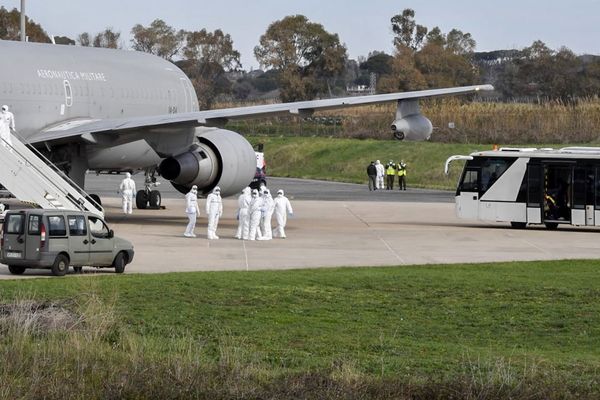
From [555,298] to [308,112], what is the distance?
1794 cm

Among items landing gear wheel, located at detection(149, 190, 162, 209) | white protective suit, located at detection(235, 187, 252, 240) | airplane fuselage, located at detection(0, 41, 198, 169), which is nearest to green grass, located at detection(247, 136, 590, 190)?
landing gear wheel, located at detection(149, 190, 162, 209)

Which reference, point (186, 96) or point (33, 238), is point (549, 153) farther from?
point (33, 238)

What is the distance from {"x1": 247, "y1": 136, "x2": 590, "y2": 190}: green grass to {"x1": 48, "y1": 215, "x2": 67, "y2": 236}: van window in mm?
52661

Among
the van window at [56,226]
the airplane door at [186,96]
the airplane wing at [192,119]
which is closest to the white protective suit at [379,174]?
the airplane door at [186,96]

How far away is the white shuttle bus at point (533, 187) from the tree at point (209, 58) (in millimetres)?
102357

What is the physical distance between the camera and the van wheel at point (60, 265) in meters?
30.1

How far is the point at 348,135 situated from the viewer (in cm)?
10850

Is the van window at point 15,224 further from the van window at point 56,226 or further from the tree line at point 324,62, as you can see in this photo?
the tree line at point 324,62

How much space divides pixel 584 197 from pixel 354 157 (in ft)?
161

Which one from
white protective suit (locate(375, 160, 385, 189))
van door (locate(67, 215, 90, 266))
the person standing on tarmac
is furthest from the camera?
white protective suit (locate(375, 160, 385, 189))

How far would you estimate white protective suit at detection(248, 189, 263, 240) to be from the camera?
1594 inches

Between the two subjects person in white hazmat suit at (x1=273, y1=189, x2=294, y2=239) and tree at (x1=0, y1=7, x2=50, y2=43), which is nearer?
person in white hazmat suit at (x1=273, y1=189, x2=294, y2=239)

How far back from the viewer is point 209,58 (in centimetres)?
15888

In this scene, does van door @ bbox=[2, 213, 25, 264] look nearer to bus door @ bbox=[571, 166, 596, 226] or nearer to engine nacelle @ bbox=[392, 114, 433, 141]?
engine nacelle @ bbox=[392, 114, 433, 141]
